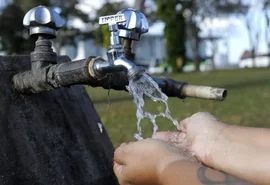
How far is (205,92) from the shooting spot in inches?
63.9

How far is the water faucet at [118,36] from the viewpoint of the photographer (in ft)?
4.03

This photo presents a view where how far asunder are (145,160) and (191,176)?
12 centimetres

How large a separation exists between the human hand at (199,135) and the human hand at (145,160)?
0.49 ft

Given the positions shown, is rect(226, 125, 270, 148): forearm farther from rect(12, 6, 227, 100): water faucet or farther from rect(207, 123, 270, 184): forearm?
rect(12, 6, 227, 100): water faucet

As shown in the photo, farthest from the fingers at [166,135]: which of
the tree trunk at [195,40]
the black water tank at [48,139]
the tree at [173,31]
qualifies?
the tree trunk at [195,40]

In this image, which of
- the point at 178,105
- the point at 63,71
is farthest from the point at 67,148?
the point at 178,105

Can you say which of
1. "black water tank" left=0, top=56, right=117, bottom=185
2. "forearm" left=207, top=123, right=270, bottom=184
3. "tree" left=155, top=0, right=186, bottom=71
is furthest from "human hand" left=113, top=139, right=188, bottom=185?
"tree" left=155, top=0, right=186, bottom=71

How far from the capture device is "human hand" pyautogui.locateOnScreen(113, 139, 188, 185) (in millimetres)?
1061

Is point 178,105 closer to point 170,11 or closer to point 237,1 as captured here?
point 170,11

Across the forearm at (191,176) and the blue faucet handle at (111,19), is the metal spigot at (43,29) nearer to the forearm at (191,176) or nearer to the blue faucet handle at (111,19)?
the blue faucet handle at (111,19)

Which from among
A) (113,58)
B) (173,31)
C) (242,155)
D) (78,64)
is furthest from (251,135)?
(173,31)

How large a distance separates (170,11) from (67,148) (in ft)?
76.8

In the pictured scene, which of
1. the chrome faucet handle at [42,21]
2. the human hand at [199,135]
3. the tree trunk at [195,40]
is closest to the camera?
the human hand at [199,135]

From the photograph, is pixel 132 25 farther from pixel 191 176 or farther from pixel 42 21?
pixel 191 176
